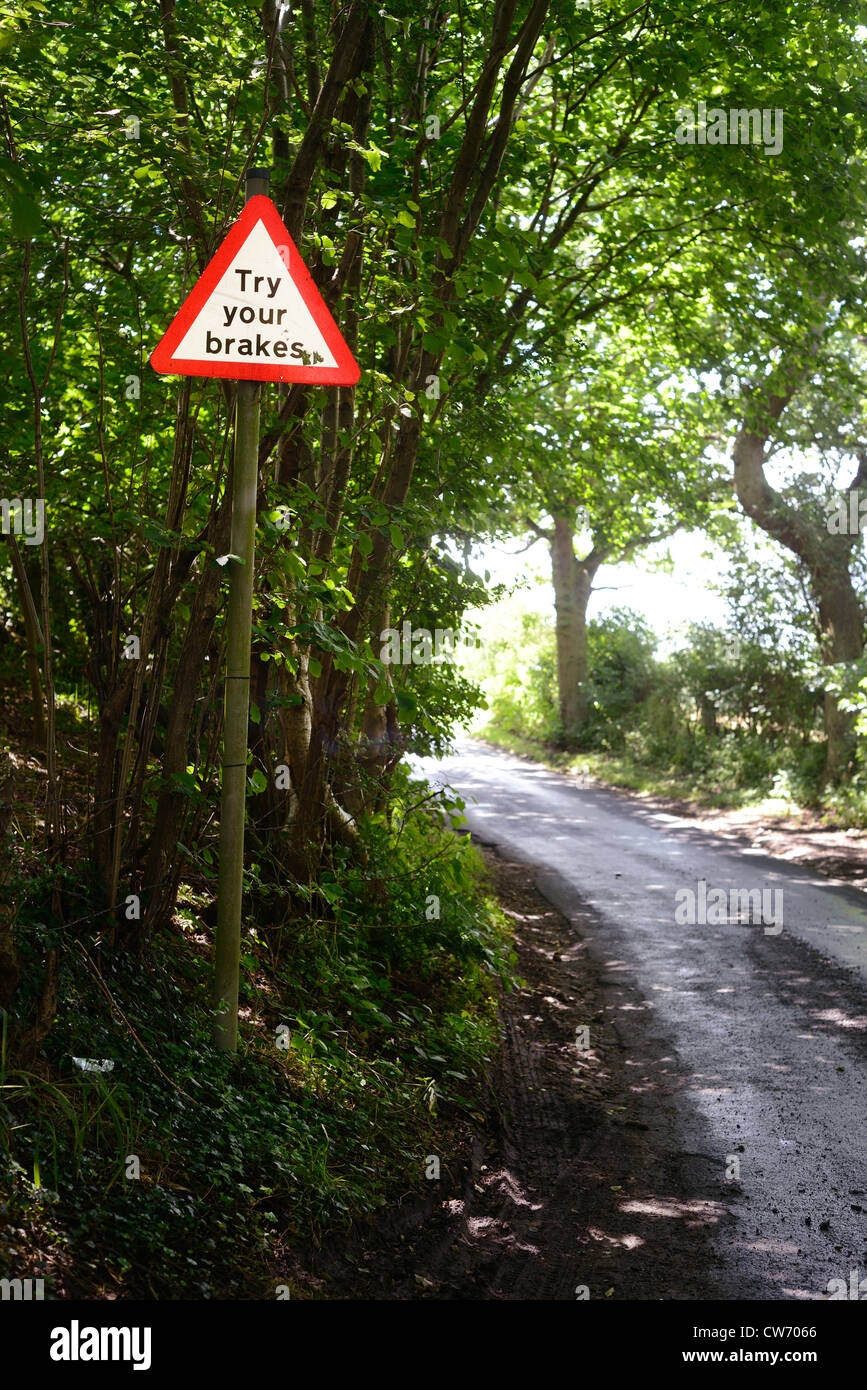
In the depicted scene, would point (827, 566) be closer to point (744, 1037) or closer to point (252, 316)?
point (744, 1037)

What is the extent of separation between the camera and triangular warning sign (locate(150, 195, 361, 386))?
12.4ft

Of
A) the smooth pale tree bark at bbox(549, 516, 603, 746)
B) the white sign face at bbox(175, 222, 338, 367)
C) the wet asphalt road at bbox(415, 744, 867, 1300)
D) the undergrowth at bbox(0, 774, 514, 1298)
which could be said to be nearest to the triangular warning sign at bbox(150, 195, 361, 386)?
the white sign face at bbox(175, 222, 338, 367)

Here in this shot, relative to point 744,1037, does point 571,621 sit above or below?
above

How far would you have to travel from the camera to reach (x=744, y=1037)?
6.72 metres

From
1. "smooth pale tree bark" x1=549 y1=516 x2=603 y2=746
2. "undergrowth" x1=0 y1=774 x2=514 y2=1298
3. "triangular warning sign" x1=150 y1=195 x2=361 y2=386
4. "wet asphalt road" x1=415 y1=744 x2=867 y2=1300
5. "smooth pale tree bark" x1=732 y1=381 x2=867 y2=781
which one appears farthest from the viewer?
"smooth pale tree bark" x1=549 y1=516 x2=603 y2=746

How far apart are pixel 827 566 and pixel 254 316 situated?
15916 millimetres

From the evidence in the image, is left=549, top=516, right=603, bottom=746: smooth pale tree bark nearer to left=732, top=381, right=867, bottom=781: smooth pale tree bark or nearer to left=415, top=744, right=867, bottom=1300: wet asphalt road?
left=732, top=381, right=867, bottom=781: smooth pale tree bark

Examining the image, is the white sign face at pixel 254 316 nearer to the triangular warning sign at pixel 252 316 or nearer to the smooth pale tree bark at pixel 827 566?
the triangular warning sign at pixel 252 316

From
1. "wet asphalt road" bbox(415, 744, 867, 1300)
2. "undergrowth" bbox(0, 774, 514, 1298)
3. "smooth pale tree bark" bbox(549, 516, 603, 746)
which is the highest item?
"smooth pale tree bark" bbox(549, 516, 603, 746)

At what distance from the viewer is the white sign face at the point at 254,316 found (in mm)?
3771

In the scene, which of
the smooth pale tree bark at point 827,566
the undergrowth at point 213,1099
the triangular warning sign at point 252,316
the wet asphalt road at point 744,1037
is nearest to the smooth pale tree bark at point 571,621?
the smooth pale tree bark at point 827,566

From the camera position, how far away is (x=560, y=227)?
1036 centimetres

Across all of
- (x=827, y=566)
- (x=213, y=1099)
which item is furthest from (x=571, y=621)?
(x=213, y=1099)
